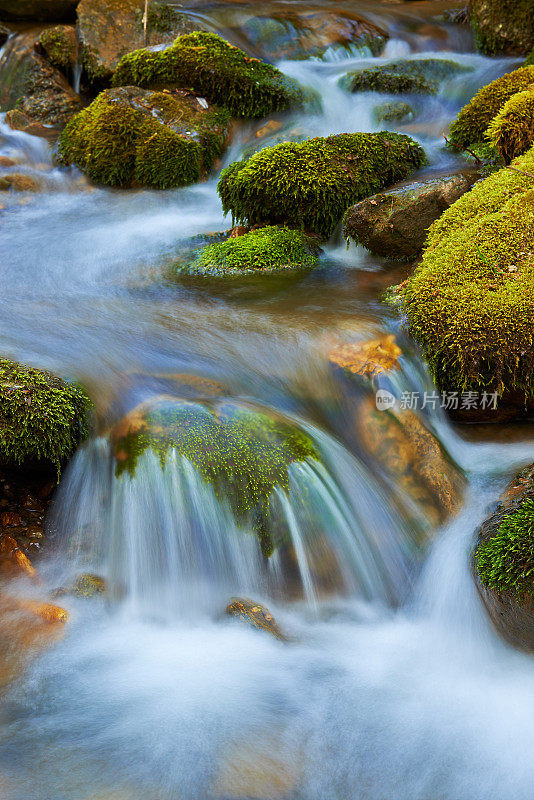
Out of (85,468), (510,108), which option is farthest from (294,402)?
(510,108)

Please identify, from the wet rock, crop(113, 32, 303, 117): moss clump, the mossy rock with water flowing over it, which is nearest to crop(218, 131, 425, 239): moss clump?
crop(113, 32, 303, 117): moss clump

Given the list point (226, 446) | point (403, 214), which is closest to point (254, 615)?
point (226, 446)

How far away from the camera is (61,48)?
9453mm

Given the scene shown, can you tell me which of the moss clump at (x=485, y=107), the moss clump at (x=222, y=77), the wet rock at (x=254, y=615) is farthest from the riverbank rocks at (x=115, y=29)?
the wet rock at (x=254, y=615)

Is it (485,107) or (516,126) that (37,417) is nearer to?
(516,126)

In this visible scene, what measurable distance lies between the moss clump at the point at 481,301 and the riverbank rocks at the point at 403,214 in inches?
28.3

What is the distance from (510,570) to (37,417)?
8.31 ft

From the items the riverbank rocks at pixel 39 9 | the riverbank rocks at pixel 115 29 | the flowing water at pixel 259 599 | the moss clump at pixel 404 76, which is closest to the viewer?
the flowing water at pixel 259 599

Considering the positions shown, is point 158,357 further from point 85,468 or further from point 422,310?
point 422,310

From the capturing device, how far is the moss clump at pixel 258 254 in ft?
18.0

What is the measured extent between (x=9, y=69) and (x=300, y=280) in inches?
274

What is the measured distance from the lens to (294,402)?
4168mm

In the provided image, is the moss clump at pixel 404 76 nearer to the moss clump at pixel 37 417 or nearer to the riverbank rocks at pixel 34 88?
the riverbank rocks at pixel 34 88

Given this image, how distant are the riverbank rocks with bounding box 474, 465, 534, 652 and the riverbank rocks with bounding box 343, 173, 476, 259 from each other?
269cm
